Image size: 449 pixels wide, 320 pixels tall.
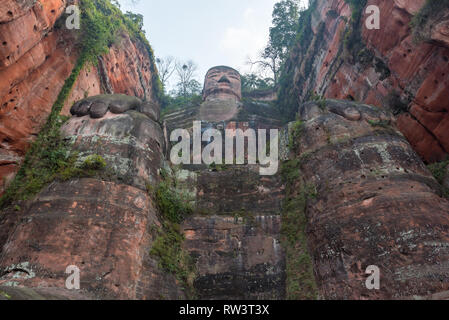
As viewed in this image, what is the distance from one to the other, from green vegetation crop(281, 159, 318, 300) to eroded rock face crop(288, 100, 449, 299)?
0.87ft

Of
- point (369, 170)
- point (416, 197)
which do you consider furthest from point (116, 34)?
point (416, 197)

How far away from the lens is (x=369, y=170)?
8648 mm

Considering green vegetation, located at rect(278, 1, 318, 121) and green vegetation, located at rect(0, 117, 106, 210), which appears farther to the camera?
green vegetation, located at rect(278, 1, 318, 121)

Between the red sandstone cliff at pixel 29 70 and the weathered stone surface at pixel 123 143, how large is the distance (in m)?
1.47

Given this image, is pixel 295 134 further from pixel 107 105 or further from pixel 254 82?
pixel 254 82

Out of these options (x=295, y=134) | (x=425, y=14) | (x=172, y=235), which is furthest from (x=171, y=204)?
(x=425, y=14)

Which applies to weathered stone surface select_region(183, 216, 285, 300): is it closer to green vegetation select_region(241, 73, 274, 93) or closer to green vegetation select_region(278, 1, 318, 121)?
green vegetation select_region(278, 1, 318, 121)

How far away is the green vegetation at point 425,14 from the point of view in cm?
898

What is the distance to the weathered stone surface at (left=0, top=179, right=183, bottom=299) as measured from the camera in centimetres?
661

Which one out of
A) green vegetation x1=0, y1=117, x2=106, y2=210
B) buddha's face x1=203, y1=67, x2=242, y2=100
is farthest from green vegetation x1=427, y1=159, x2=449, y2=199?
buddha's face x1=203, y1=67, x2=242, y2=100

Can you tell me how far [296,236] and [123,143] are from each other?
236 inches

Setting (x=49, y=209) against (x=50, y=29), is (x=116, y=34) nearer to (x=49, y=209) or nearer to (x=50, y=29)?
(x=50, y=29)

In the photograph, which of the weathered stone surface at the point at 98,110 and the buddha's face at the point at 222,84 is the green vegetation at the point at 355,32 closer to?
the weathered stone surface at the point at 98,110

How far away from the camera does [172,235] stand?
9359mm
